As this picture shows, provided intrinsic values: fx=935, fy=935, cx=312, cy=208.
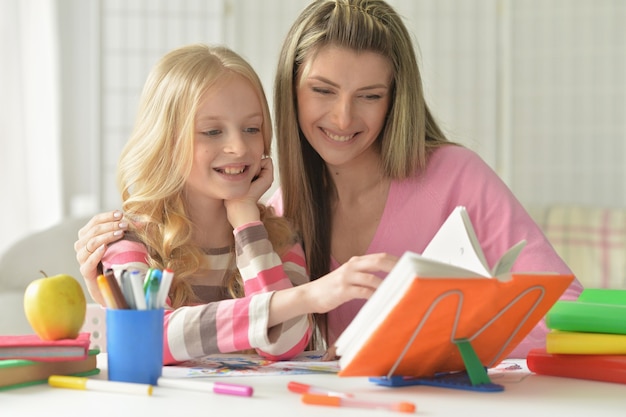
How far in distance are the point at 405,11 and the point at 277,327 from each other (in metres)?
2.70

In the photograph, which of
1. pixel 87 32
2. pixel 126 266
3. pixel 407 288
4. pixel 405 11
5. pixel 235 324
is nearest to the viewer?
pixel 407 288

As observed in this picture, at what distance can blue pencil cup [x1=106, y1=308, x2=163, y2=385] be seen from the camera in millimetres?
1263

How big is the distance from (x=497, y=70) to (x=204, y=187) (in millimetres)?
2547

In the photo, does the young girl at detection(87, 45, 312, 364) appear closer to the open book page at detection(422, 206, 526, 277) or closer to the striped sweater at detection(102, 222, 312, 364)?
the striped sweater at detection(102, 222, 312, 364)

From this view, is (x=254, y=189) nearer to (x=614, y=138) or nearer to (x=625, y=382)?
(x=625, y=382)

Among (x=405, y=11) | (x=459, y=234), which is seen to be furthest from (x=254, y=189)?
(x=405, y=11)

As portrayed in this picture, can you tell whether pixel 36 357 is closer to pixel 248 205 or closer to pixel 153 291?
pixel 153 291

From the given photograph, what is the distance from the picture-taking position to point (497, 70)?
401 centimetres

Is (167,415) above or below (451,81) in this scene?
below

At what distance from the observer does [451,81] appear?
4023mm

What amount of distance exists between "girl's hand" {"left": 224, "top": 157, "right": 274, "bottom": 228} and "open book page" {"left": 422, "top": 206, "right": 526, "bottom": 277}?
49 centimetres

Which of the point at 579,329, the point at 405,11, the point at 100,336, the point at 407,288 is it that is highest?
the point at 405,11

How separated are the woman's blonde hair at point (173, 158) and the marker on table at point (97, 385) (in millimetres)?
401

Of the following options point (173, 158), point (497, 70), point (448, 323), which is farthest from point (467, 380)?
point (497, 70)
